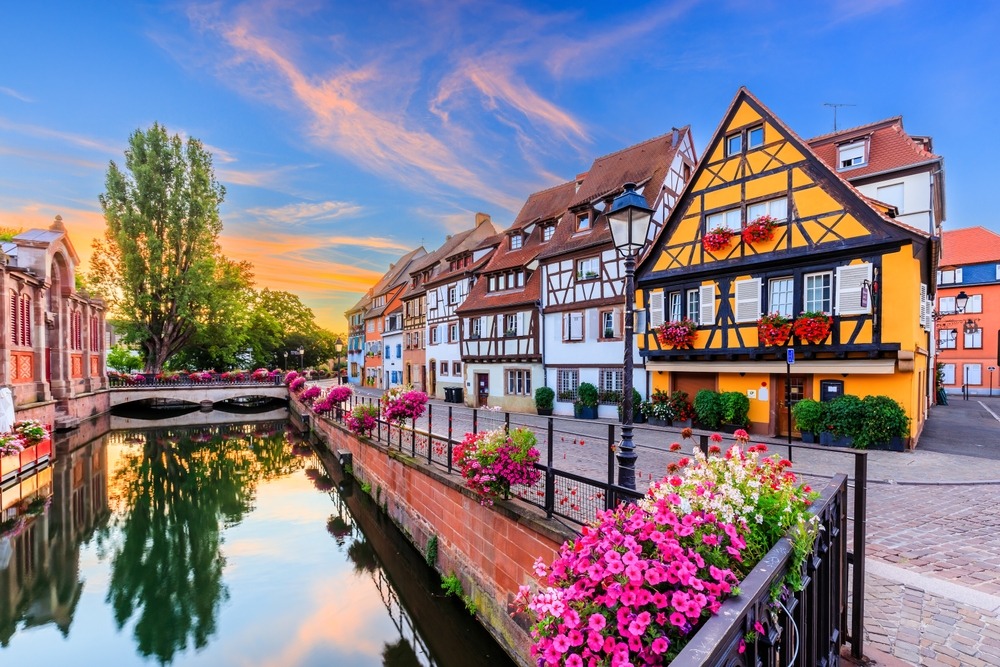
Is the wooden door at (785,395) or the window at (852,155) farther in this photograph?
the window at (852,155)

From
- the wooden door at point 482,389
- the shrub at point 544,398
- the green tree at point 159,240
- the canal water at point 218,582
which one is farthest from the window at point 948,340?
the green tree at point 159,240

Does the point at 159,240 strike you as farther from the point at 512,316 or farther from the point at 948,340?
the point at 948,340

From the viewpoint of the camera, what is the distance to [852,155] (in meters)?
16.7

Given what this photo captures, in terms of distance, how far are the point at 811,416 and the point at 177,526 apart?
57.4 feet

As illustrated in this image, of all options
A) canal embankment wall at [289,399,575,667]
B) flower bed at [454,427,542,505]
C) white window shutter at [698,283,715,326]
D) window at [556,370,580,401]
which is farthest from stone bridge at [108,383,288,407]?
flower bed at [454,427,542,505]

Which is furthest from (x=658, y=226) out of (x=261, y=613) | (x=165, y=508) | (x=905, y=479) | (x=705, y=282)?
(x=165, y=508)

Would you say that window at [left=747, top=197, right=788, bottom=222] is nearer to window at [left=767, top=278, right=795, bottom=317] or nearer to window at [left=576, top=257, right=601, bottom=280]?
window at [left=767, top=278, right=795, bottom=317]

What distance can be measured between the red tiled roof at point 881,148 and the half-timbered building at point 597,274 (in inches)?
226

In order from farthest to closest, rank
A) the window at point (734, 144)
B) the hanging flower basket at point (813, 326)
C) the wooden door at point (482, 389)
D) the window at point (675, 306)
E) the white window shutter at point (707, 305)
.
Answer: the wooden door at point (482, 389)
the window at point (675, 306)
the white window shutter at point (707, 305)
the window at point (734, 144)
the hanging flower basket at point (813, 326)

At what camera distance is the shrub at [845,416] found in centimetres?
1328

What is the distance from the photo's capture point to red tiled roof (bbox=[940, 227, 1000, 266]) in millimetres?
34562

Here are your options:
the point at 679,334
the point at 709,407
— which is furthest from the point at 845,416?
the point at 679,334

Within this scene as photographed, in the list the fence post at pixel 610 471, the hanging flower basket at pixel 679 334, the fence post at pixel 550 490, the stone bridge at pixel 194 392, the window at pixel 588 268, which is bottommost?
the stone bridge at pixel 194 392

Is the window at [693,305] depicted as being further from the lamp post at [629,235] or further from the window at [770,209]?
the lamp post at [629,235]
